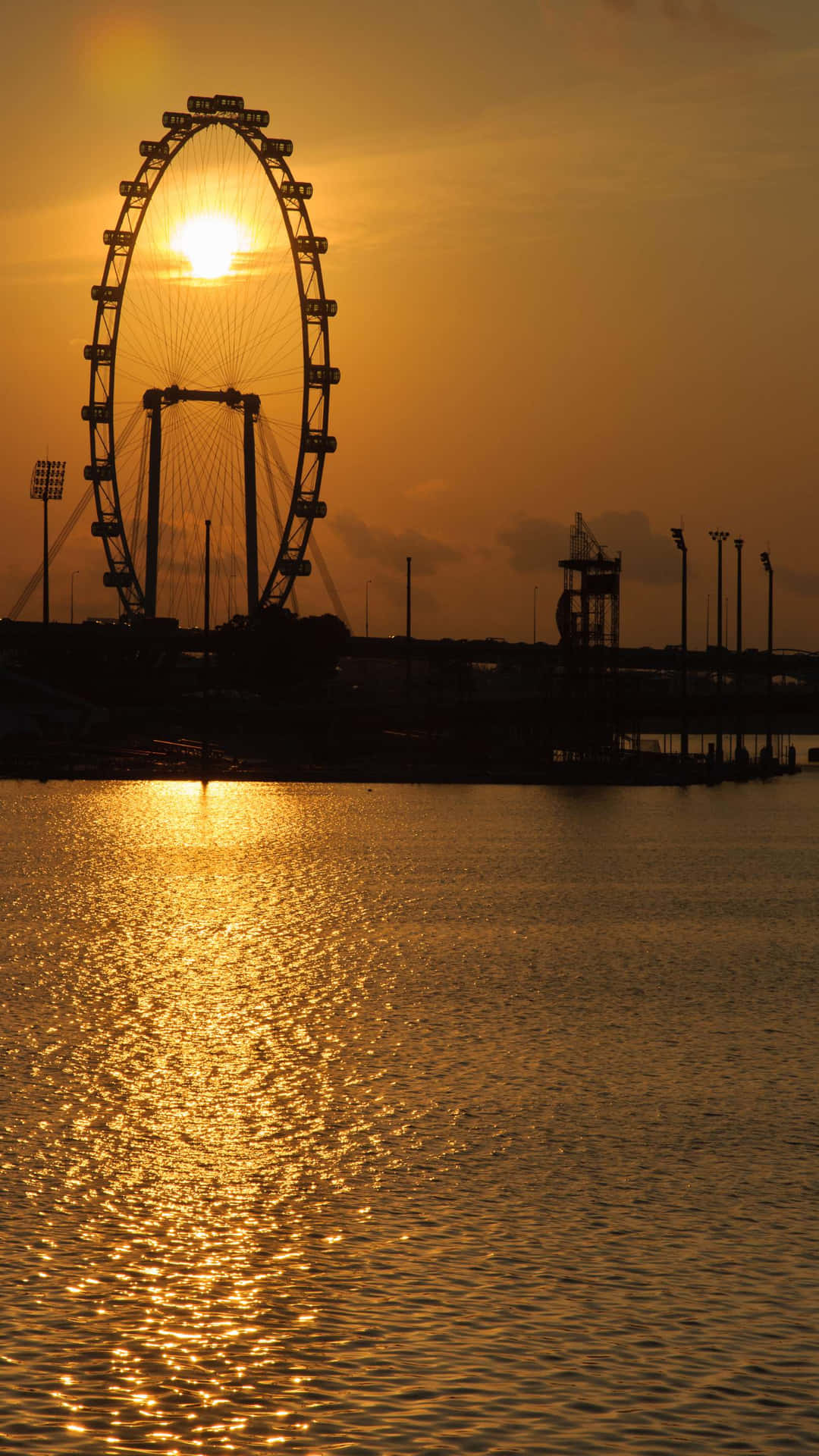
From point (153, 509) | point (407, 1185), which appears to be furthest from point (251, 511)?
point (407, 1185)

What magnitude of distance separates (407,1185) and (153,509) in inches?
5169

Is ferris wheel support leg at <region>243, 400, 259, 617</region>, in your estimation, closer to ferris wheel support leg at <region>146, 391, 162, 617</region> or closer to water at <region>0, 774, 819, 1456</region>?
ferris wheel support leg at <region>146, 391, 162, 617</region>

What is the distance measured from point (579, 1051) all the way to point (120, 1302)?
32.0ft

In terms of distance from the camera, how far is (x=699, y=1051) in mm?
21594

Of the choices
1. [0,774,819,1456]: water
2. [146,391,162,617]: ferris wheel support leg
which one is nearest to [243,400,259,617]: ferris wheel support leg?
[146,391,162,617]: ferris wheel support leg

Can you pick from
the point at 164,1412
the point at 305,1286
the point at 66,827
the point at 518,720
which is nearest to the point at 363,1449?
the point at 164,1412

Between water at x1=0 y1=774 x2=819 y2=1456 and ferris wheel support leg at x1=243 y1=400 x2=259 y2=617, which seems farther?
ferris wheel support leg at x1=243 y1=400 x2=259 y2=617

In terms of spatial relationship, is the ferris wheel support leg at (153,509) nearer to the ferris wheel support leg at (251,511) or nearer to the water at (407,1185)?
the ferris wheel support leg at (251,511)

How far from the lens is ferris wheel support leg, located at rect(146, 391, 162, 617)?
13912cm

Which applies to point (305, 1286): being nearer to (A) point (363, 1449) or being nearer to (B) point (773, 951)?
(A) point (363, 1449)

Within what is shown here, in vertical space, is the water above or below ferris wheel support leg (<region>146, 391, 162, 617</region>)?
below

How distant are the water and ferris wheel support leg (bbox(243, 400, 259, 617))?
10703 cm

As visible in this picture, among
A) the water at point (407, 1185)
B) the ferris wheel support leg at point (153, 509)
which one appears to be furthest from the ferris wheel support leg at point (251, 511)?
the water at point (407, 1185)

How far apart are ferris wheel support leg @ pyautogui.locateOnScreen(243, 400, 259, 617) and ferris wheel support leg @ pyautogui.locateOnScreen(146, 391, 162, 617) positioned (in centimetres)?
644
